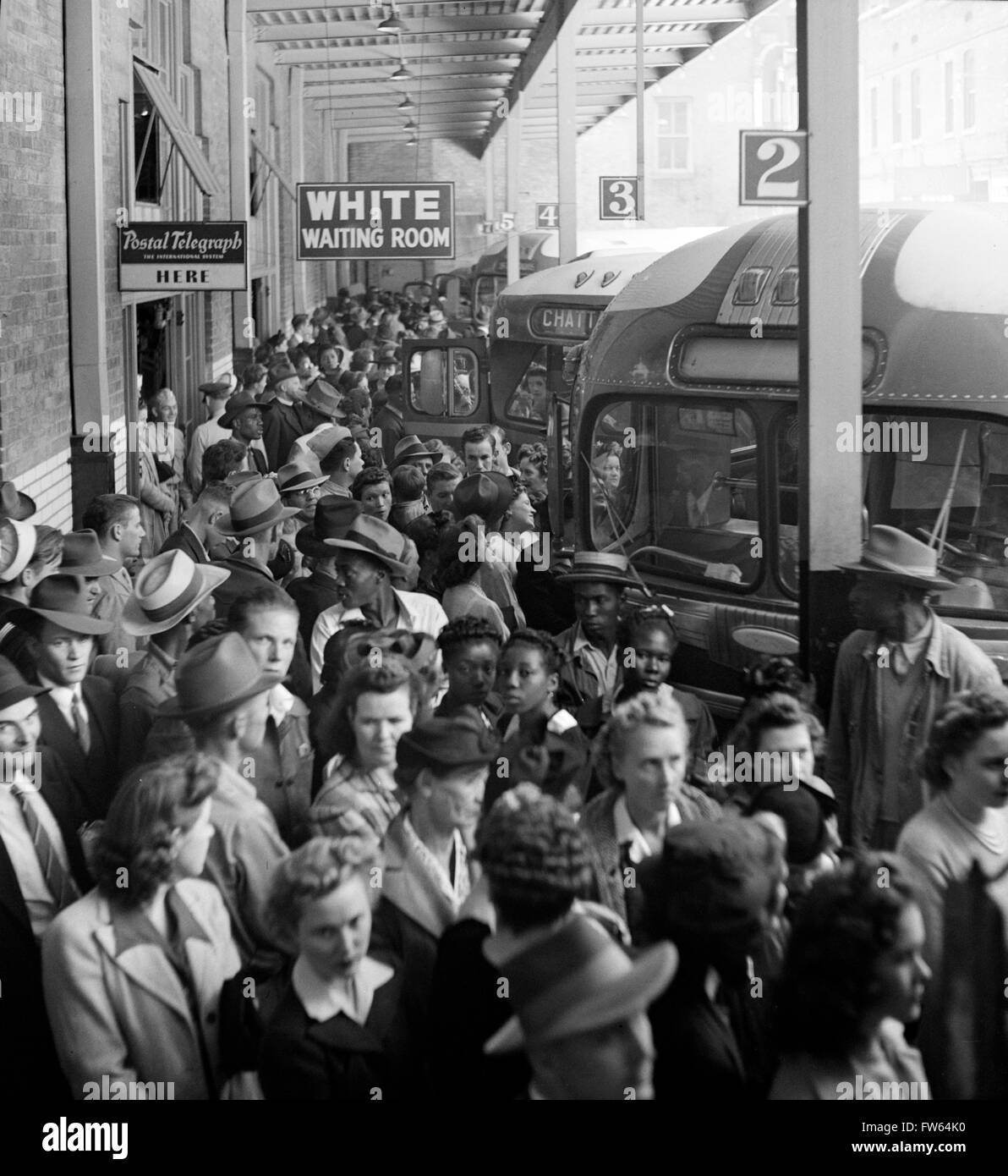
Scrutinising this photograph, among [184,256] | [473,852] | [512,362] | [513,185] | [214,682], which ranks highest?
[513,185]

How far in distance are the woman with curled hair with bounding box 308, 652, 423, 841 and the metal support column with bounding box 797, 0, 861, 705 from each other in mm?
2311

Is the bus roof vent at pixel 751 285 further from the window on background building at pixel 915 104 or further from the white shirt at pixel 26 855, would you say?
the window on background building at pixel 915 104

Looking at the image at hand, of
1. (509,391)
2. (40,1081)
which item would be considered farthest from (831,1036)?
(509,391)

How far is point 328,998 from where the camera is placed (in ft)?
12.1

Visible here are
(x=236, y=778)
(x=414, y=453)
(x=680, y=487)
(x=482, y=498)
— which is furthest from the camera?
(x=414, y=453)

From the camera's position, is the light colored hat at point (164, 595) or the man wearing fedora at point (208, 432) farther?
the man wearing fedora at point (208, 432)

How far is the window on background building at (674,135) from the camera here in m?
53.7

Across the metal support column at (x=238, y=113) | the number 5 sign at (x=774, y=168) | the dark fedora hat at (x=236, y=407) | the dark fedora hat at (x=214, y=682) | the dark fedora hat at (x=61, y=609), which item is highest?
the metal support column at (x=238, y=113)

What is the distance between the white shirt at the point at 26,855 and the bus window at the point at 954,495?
4111 millimetres

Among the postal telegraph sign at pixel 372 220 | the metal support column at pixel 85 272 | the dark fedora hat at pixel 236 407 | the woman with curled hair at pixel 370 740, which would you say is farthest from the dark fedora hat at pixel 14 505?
the postal telegraph sign at pixel 372 220

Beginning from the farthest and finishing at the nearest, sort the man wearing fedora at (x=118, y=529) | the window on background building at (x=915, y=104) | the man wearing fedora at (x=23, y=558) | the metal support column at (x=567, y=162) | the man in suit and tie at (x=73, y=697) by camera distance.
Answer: the window on background building at (x=915, y=104), the metal support column at (x=567, y=162), the man wearing fedora at (x=118, y=529), the man wearing fedora at (x=23, y=558), the man in suit and tie at (x=73, y=697)

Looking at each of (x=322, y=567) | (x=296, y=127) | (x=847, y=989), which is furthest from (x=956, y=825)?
(x=296, y=127)

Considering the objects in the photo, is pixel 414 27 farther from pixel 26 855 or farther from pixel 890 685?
pixel 26 855

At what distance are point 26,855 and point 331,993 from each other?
3.79 feet
